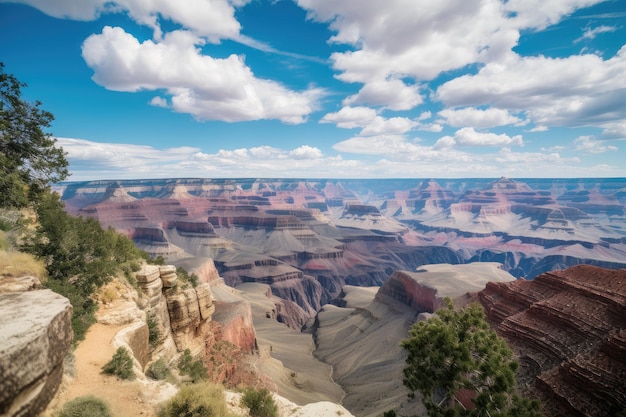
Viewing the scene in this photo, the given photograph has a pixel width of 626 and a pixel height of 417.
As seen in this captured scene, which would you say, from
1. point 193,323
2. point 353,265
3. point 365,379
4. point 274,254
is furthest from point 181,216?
point 193,323

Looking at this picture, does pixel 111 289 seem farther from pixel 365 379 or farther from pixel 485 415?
pixel 365 379

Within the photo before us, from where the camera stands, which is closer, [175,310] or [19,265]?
[19,265]

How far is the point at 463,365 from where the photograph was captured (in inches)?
499

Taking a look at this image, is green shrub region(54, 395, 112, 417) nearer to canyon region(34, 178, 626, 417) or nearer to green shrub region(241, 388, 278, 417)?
green shrub region(241, 388, 278, 417)

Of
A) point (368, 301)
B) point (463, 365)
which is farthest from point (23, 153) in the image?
point (368, 301)

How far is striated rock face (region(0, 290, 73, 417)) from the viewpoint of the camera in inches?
267

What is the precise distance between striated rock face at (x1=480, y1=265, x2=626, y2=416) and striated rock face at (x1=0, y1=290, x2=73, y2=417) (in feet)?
90.4

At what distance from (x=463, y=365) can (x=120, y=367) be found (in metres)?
13.5

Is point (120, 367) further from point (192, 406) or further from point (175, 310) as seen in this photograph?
point (175, 310)

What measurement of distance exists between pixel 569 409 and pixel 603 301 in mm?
12380

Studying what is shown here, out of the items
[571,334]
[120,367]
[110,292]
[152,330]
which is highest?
[110,292]

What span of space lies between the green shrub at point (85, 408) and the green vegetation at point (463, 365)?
455 inches

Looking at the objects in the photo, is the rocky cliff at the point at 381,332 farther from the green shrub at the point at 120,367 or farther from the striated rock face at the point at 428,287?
the green shrub at the point at 120,367

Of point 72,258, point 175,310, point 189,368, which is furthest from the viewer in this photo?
point 175,310
